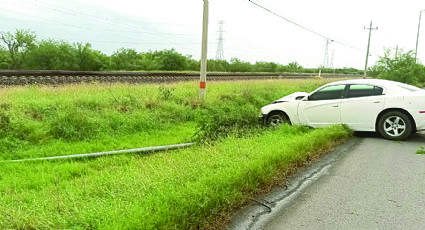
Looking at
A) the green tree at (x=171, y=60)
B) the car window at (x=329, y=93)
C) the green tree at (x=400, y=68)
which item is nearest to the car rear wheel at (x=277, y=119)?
the car window at (x=329, y=93)

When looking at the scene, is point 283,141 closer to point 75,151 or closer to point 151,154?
point 151,154

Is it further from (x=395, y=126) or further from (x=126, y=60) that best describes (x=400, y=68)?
(x=126, y=60)

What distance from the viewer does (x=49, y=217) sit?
3.23 meters

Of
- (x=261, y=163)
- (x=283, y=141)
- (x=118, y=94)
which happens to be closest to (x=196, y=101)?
(x=118, y=94)

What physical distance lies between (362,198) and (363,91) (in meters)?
5.00

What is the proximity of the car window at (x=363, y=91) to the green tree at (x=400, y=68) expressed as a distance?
25815 millimetres

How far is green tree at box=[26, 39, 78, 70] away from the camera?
31078 millimetres

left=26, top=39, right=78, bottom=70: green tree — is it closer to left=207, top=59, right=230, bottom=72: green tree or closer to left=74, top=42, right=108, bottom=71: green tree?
left=74, top=42, right=108, bottom=71: green tree

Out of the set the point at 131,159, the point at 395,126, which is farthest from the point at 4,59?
the point at 395,126

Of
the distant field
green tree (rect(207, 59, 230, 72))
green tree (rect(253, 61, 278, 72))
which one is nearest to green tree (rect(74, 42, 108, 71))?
green tree (rect(207, 59, 230, 72))

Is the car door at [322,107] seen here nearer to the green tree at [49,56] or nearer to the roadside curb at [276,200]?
the roadside curb at [276,200]

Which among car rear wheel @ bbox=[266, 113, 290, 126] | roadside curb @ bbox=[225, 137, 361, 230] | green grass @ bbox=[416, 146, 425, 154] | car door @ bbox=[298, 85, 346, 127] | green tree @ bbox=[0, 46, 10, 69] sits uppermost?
green tree @ bbox=[0, 46, 10, 69]

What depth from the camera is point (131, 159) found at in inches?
266

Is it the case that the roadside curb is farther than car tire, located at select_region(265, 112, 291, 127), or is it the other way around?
car tire, located at select_region(265, 112, 291, 127)
